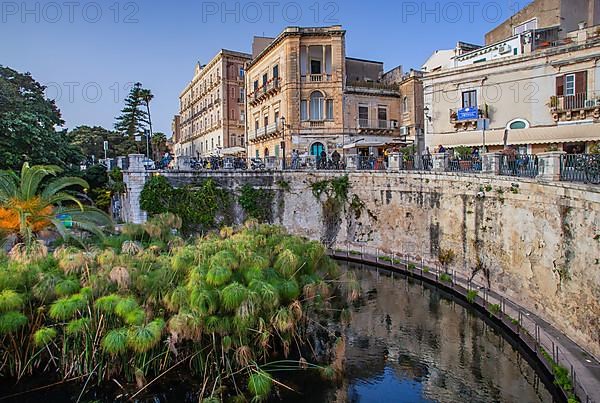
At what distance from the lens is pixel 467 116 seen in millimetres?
23891

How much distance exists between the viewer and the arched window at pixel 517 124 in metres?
22.4

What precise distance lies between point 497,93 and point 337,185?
9.33m

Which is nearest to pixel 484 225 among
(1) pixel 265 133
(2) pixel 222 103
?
(1) pixel 265 133

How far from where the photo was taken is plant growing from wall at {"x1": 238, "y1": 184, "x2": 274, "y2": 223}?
2595 centimetres

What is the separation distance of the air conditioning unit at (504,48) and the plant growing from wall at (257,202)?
14174 millimetres

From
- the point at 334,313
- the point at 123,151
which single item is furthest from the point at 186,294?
the point at 123,151

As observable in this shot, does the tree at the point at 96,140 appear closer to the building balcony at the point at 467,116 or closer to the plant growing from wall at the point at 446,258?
the building balcony at the point at 467,116

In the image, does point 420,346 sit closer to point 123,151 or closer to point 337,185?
point 337,185

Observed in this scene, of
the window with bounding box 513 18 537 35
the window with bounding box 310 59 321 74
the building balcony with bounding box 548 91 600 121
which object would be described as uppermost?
the window with bounding box 513 18 537 35

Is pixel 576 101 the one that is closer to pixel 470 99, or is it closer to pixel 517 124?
pixel 517 124

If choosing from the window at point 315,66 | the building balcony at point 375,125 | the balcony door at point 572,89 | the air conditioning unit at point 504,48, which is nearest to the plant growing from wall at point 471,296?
the balcony door at point 572,89

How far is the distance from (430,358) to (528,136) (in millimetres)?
13883

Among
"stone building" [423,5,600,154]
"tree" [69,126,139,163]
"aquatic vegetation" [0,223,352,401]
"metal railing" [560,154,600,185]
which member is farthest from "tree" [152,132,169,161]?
"metal railing" [560,154,600,185]

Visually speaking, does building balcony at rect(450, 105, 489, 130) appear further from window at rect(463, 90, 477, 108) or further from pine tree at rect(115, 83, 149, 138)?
pine tree at rect(115, 83, 149, 138)
